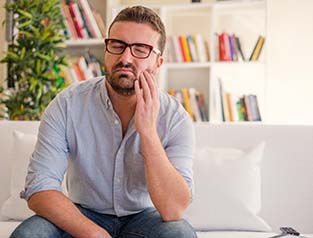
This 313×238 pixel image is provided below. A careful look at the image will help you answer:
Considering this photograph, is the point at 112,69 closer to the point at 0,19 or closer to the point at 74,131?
the point at 74,131

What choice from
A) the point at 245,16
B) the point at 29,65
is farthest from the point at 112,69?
the point at 245,16

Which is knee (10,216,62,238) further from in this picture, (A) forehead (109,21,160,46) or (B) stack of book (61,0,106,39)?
(B) stack of book (61,0,106,39)

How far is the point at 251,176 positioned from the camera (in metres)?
2.04

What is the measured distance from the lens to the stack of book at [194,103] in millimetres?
3426

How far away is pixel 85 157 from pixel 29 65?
1.44m

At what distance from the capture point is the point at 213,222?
197cm

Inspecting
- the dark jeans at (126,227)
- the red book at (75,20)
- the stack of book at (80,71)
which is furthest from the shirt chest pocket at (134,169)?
the red book at (75,20)

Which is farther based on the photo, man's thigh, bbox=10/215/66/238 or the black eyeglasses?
the black eyeglasses

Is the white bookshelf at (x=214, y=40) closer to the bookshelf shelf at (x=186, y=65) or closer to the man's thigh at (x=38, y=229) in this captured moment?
the bookshelf shelf at (x=186, y=65)

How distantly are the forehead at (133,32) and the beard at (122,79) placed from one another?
0.09 meters

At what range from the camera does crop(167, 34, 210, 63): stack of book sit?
342 centimetres

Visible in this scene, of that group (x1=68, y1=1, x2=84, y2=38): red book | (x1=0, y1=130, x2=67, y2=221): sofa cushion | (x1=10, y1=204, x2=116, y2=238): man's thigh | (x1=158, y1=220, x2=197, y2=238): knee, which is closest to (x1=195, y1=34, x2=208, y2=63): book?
(x1=68, y1=1, x2=84, y2=38): red book

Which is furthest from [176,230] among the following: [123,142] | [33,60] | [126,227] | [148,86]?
[33,60]

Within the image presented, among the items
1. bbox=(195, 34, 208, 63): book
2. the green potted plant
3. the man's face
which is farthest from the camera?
bbox=(195, 34, 208, 63): book
